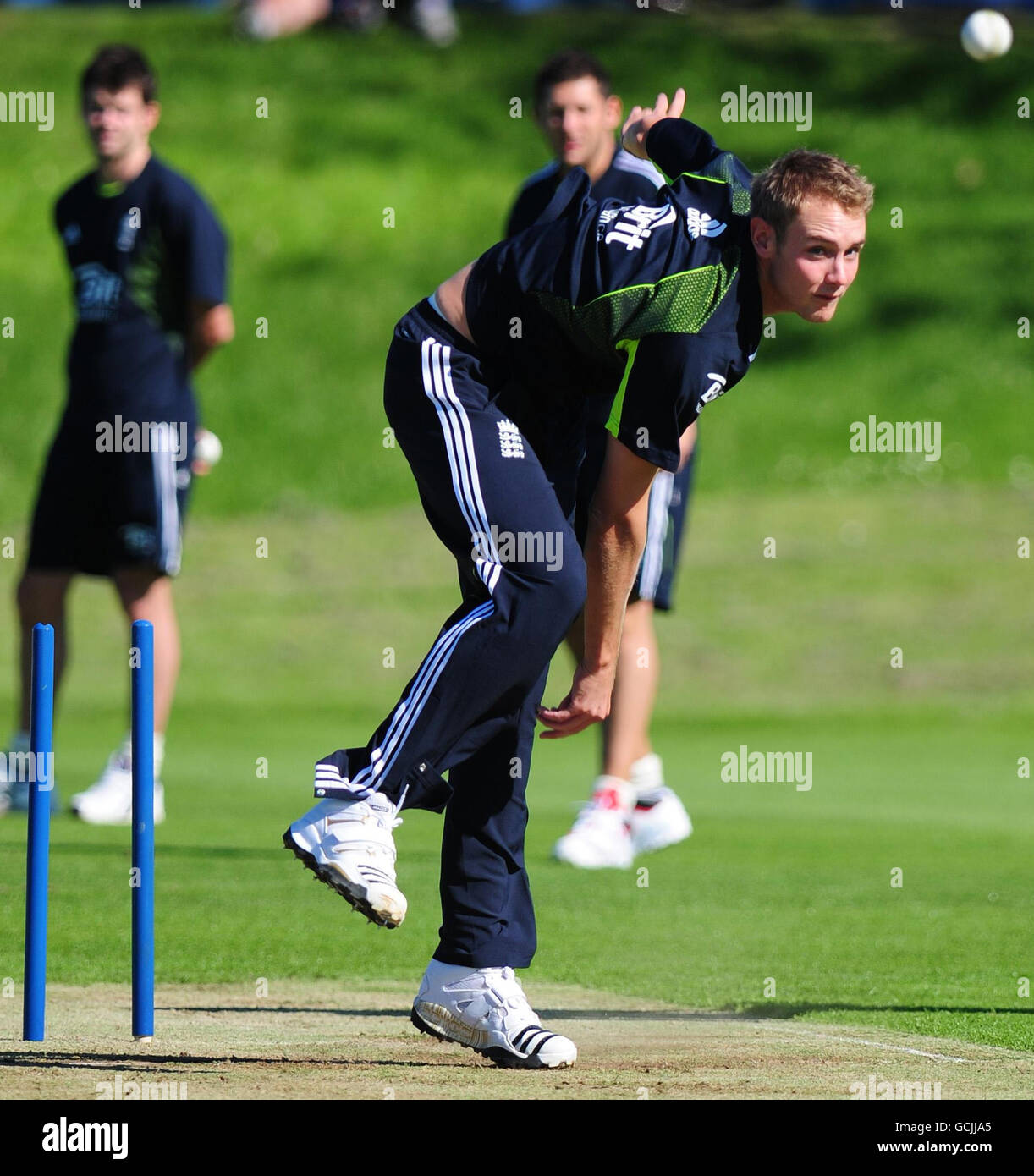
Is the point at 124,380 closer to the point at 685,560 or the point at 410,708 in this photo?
the point at 410,708

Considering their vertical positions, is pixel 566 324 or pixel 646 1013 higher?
pixel 566 324

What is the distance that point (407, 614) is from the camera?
52.7 feet

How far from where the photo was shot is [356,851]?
377 cm

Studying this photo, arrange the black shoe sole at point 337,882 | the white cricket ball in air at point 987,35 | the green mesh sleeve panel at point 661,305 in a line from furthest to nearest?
the white cricket ball in air at point 987,35 → the green mesh sleeve panel at point 661,305 → the black shoe sole at point 337,882

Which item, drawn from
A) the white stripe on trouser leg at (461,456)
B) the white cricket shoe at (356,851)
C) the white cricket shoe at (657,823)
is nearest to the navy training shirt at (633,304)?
the white stripe on trouser leg at (461,456)

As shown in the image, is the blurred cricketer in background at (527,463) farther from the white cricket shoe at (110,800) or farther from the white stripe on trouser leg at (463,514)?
the white cricket shoe at (110,800)

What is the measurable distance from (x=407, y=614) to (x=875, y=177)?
12772mm

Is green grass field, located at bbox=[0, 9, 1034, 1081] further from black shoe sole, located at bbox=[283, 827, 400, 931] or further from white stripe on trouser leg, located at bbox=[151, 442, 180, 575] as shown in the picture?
black shoe sole, located at bbox=[283, 827, 400, 931]

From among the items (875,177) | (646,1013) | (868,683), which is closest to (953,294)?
(875,177)

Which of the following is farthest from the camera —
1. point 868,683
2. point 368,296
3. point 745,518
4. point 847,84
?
point 847,84

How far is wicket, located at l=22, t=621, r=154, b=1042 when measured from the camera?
12.8 ft

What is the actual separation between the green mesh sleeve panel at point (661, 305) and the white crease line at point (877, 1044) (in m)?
1.64

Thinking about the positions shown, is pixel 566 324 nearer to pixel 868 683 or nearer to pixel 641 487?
pixel 641 487

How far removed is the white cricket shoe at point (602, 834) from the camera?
7199 mm
